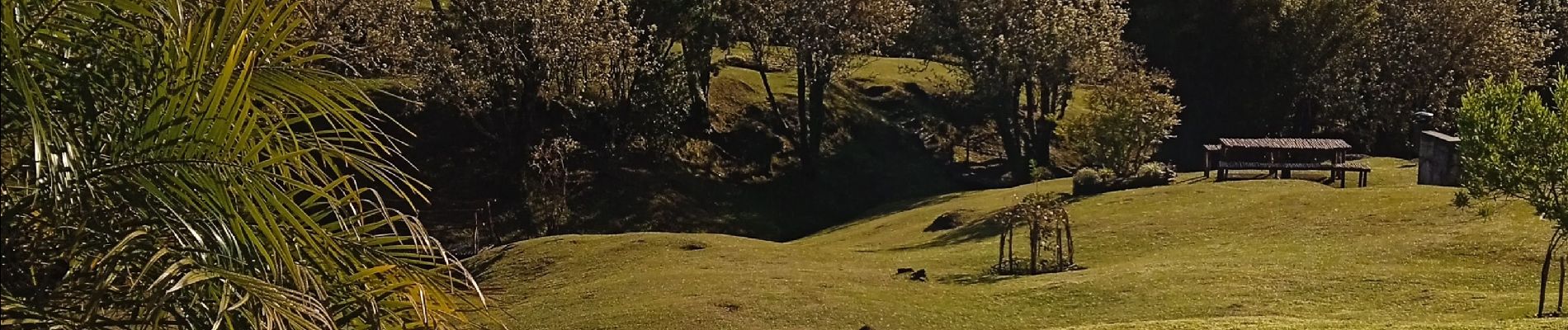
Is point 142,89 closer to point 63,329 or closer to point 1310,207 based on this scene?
point 63,329

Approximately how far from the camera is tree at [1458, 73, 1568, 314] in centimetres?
2448

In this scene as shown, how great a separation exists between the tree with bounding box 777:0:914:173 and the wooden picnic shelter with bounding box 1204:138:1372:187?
1882 centimetres

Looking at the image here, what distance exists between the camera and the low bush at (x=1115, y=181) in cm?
5341

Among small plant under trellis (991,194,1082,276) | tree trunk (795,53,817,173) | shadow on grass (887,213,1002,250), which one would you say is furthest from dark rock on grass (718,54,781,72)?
small plant under trellis (991,194,1082,276)

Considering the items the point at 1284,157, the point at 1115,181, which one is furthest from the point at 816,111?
the point at 1284,157

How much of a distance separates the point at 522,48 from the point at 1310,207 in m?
30.8

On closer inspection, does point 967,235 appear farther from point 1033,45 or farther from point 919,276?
point 1033,45

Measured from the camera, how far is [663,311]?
3058 centimetres

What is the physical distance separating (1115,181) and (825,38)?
17.1 m

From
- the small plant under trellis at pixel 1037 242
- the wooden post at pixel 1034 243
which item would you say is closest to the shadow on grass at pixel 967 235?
the small plant under trellis at pixel 1037 242

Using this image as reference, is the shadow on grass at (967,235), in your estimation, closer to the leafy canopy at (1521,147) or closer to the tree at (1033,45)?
the tree at (1033,45)

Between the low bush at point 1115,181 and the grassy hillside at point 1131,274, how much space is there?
4.80 meters

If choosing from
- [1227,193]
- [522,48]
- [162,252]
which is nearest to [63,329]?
[162,252]

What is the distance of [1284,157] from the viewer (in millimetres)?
53812
